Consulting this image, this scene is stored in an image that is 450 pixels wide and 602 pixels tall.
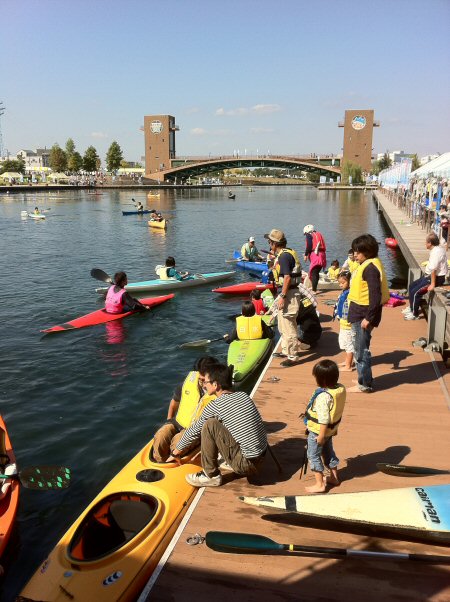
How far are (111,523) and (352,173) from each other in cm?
13808

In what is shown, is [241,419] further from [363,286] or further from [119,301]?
[119,301]

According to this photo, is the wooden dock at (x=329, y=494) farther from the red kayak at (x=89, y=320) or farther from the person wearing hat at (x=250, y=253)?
the person wearing hat at (x=250, y=253)

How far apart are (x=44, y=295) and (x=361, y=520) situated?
57.9 ft

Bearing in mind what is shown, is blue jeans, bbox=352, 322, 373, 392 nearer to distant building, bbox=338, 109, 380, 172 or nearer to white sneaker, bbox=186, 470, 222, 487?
white sneaker, bbox=186, 470, 222, 487

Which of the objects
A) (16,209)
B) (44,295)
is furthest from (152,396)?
(16,209)

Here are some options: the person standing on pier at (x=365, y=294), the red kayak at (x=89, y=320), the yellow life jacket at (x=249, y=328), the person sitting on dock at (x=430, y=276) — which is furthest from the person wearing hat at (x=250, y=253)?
the person standing on pier at (x=365, y=294)

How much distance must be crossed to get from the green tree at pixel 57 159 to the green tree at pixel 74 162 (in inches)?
71.0

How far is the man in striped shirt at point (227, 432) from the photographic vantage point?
5586 millimetres

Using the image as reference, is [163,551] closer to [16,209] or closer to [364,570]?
[364,570]

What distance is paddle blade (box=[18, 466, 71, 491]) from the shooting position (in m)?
6.12

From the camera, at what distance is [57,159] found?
146125 millimetres

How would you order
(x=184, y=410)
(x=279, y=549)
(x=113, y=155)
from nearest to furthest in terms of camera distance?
(x=279, y=549) → (x=184, y=410) → (x=113, y=155)

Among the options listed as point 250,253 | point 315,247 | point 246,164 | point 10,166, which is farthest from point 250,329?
point 10,166

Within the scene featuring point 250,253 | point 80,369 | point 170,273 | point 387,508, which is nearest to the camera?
point 387,508
